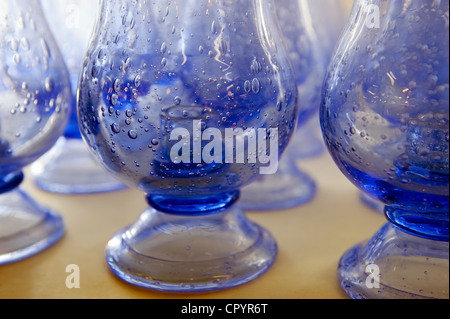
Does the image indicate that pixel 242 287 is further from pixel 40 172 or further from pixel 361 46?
pixel 40 172

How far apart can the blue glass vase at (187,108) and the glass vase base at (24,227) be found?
0.26ft

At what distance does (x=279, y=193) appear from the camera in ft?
1.88

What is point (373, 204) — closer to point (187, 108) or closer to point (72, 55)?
point (187, 108)

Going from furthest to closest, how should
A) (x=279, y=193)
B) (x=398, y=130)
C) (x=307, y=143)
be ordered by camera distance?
(x=307, y=143) < (x=279, y=193) < (x=398, y=130)

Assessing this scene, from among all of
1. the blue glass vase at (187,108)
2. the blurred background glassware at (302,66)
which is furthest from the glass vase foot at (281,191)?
the blue glass vase at (187,108)

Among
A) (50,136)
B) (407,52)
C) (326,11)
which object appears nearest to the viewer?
(407,52)

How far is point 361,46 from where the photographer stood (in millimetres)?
370

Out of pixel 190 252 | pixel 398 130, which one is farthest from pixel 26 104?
pixel 398 130

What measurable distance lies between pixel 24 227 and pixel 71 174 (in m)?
0.14

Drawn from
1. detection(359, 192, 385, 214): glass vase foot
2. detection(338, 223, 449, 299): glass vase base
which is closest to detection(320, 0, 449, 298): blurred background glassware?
detection(338, 223, 449, 299): glass vase base

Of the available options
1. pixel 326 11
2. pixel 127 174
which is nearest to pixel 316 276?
pixel 127 174

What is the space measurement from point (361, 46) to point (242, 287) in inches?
7.3

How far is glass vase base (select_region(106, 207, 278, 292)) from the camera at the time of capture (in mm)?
408

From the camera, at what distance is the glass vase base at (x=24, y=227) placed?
1.50ft
